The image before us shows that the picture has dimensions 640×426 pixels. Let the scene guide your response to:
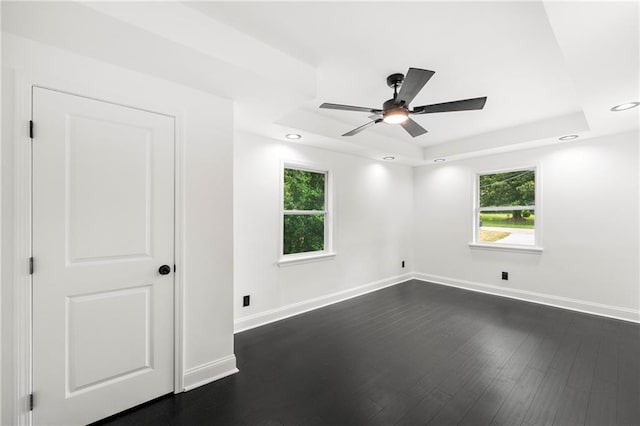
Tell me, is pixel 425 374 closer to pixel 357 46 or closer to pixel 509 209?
pixel 357 46

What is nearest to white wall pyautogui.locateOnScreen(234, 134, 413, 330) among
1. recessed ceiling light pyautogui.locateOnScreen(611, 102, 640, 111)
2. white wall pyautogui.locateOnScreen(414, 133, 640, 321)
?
white wall pyautogui.locateOnScreen(414, 133, 640, 321)

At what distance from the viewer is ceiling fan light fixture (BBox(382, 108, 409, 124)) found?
2379mm

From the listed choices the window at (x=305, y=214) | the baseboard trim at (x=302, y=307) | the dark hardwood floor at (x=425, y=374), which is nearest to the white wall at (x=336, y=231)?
the baseboard trim at (x=302, y=307)

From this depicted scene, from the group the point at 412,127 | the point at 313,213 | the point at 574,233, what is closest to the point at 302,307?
the point at 313,213

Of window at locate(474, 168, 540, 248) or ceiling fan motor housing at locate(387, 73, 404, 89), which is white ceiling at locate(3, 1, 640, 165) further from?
window at locate(474, 168, 540, 248)

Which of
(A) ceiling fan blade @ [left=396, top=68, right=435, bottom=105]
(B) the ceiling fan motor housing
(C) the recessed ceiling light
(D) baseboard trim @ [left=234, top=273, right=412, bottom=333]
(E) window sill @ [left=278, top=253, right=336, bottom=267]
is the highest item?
(B) the ceiling fan motor housing

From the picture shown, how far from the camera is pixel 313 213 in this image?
13.6 feet

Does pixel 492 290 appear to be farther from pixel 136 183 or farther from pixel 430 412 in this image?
pixel 136 183

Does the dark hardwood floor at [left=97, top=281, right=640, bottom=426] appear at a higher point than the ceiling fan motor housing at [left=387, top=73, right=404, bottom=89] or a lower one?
lower

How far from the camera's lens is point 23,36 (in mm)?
1568

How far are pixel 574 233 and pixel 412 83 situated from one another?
146 inches

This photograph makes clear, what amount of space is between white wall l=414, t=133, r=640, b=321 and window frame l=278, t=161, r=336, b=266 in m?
2.47

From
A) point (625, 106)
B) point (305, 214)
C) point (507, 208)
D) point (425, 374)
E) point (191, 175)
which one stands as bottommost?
point (425, 374)

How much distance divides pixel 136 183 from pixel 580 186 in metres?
5.27
